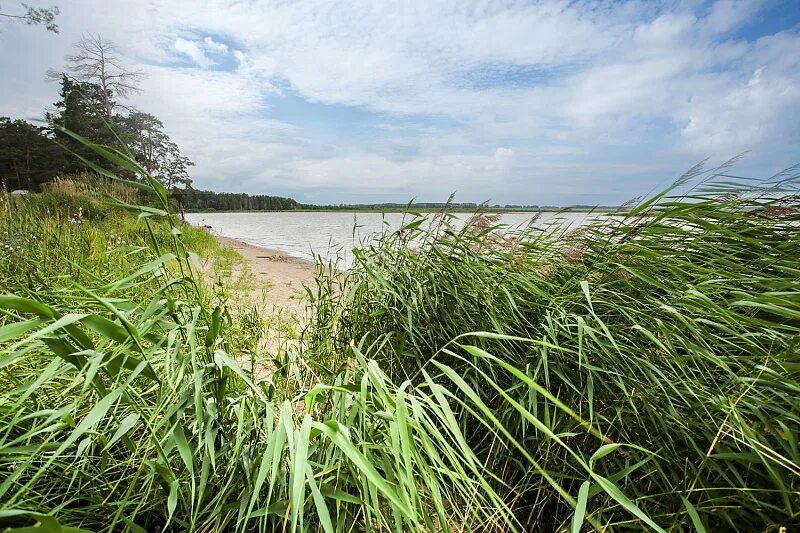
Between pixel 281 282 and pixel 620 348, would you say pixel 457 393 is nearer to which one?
pixel 620 348

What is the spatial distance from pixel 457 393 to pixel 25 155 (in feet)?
127

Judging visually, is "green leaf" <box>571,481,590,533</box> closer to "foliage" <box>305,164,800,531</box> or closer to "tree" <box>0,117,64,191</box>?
"foliage" <box>305,164,800,531</box>

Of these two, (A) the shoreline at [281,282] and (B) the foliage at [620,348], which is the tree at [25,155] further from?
(B) the foliage at [620,348]

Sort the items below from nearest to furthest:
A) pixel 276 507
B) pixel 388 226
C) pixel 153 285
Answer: pixel 276 507
pixel 388 226
pixel 153 285

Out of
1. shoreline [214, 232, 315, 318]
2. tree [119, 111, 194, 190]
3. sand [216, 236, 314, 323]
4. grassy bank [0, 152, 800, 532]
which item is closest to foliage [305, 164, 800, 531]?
grassy bank [0, 152, 800, 532]

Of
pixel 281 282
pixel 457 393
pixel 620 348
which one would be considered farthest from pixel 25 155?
pixel 620 348

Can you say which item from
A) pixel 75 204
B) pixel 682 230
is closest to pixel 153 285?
pixel 682 230

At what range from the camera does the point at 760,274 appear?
186cm

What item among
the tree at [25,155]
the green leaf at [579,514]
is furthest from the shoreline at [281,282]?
the tree at [25,155]

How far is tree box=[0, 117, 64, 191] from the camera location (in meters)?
27.3

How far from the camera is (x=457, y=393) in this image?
203 cm

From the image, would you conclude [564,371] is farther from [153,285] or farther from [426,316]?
[153,285]

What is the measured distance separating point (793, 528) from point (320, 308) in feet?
7.65

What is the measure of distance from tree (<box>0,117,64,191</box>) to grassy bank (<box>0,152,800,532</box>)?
34232 millimetres
